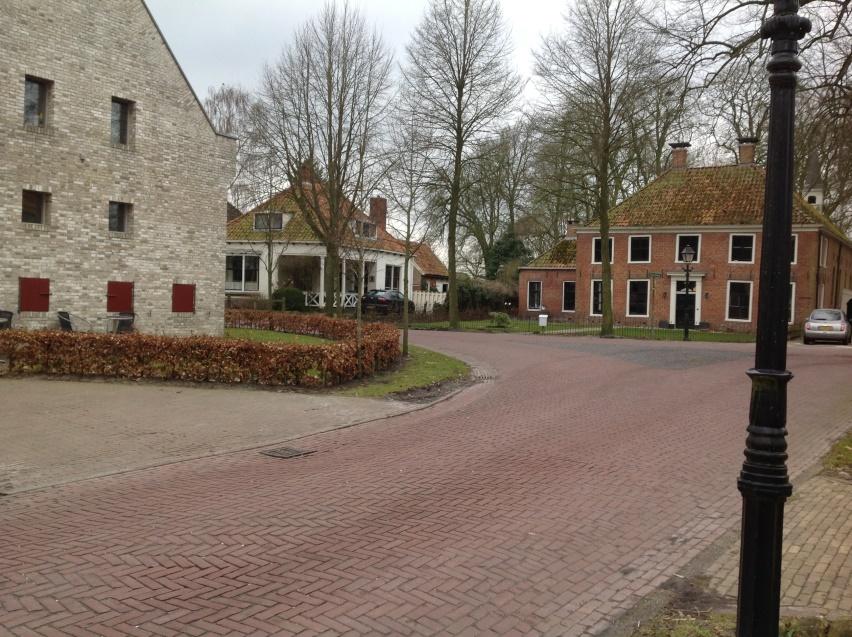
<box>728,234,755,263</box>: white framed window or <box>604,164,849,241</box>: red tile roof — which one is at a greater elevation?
<box>604,164,849,241</box>: red tile roof

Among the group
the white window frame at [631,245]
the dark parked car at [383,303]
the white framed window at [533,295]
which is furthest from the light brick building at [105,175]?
the white framed window at [533,295]

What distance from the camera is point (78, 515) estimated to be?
6.21 metres

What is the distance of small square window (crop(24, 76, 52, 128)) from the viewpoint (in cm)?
1889

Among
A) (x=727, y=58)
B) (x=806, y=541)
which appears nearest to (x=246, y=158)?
(x=727, y=58)

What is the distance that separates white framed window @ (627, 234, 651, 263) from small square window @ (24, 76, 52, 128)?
3078cm

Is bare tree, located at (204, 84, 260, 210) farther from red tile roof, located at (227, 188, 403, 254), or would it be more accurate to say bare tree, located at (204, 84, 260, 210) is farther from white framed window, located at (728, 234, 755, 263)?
white framed window, located at (728, 234, 755, 263)

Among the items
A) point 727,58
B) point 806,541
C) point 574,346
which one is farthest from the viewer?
point 574,346

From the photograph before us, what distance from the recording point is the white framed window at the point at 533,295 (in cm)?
4638

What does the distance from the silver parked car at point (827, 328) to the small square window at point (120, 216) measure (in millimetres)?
27002

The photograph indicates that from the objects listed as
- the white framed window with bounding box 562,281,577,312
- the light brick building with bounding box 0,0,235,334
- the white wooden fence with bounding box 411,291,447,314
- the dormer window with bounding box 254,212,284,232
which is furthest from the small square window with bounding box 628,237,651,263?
the light brick building with bounding box 0,0,235,334

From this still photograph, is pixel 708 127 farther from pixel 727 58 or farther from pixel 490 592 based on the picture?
pixel 490 592

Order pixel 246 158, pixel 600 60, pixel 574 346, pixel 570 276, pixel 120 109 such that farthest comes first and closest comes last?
pixel 570 276
pixel 246 158
pixel 600 60
pixel 574 346
pixel 120 109

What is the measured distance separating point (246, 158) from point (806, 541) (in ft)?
102

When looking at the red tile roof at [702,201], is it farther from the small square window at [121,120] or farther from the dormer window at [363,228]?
the small square window at [121,120]
